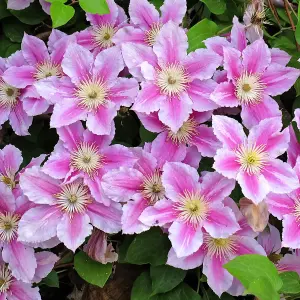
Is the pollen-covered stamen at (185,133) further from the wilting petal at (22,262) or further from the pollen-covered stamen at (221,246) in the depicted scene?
the wilting petal at (22,262)

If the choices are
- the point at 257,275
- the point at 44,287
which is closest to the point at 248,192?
the point at 257,275

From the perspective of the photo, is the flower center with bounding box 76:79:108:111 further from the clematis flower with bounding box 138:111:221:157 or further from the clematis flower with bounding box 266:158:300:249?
the clematis flower with bounding box 266:158:300:249

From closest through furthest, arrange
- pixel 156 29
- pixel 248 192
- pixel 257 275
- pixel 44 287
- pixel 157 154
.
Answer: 1. pixel 257 275
2. pixel 248 192
3. pixel 157 154
4. pixel 156 29
5. pixel 44 287

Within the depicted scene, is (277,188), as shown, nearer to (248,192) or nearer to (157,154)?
(248,192)

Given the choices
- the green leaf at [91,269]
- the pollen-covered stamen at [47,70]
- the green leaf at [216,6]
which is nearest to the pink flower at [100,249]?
the green leaf at [91,269]

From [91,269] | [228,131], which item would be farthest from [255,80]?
[91,269]

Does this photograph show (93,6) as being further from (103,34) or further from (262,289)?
(262,289)

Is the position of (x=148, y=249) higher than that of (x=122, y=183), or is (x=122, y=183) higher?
(x=122, y=183)
